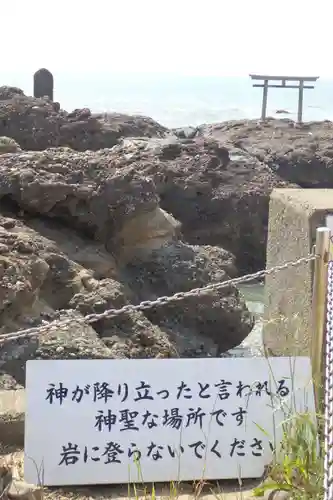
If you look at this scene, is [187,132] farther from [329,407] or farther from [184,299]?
[329,407]

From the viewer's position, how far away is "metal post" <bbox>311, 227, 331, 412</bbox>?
246cm

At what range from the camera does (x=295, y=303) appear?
292 cm

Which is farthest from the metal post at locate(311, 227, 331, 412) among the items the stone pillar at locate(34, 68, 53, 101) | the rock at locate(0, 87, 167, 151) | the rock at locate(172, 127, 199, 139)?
the stone pillar at locate(34, 68, 53, 101)

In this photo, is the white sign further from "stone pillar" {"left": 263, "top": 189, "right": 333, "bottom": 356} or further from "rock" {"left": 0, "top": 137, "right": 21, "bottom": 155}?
"rock" {"left": 0, "top": 137, "right": 21, "bottom": 155}

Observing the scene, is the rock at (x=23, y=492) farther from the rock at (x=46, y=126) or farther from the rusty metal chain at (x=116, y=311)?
the rock at (x=46, y=126)

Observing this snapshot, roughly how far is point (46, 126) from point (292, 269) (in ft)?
21.8

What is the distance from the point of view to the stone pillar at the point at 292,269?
271 centimetres

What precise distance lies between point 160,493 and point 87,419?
1.19ft

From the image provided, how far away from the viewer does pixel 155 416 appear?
7.23ft

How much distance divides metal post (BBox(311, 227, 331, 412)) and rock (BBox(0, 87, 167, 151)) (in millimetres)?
6915

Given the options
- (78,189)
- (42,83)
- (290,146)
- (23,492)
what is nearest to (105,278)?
(78,189)

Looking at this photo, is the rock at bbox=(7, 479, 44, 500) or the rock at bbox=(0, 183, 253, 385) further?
the rock at bbox=(0, 183, 253, 385)

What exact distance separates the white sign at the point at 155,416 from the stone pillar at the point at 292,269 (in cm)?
49

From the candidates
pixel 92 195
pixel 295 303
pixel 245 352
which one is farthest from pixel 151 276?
pixel 295 303
